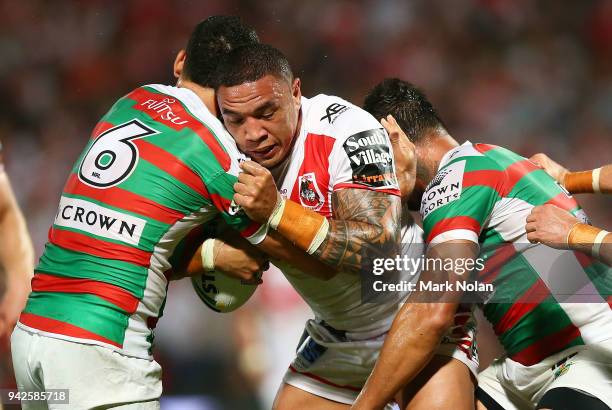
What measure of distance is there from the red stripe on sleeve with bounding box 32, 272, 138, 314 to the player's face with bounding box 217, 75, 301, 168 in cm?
81

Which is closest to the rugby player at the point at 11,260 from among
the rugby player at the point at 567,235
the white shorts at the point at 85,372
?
the white shorts at the point at 85,372

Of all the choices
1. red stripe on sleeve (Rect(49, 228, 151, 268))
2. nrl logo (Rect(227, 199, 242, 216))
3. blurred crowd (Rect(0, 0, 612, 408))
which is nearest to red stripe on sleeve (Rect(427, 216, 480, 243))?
nrl logo (Rect(227, 199, 242, 216))

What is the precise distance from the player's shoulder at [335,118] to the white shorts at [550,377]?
1285 mm

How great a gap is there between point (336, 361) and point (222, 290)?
30.3 inches

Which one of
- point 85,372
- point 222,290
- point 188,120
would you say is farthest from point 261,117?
point 85,372

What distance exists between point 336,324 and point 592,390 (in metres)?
1.29

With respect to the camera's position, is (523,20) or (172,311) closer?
(172,311)

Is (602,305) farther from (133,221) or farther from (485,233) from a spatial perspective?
(133,221)

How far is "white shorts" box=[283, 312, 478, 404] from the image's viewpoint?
12.9ft

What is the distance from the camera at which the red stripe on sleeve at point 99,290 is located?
122 inches

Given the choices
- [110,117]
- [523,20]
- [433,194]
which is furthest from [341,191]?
[523,20]

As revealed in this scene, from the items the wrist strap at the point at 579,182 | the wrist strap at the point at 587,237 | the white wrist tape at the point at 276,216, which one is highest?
the wrist strap at the point at 579,182

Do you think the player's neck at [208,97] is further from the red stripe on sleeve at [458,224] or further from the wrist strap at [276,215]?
the red stripe on sleeve at [458,224]

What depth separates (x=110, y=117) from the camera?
11.2 feet
